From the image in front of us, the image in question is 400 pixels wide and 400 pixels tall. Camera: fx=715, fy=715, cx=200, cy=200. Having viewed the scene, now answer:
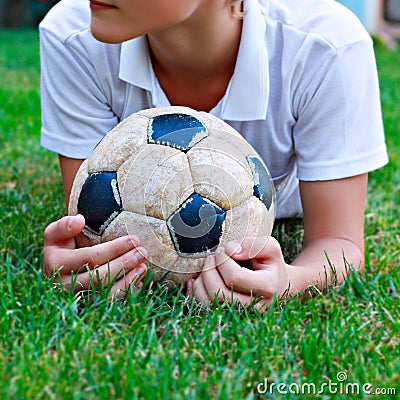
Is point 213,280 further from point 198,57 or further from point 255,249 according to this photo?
point 198,57

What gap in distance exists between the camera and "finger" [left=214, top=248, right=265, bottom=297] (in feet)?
6.28

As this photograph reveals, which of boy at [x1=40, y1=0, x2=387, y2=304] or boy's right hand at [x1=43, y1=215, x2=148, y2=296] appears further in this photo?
boy at [x1=40, y1=0, x2=387, y2=304]

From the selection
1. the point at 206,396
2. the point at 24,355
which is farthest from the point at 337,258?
the point at 24,355


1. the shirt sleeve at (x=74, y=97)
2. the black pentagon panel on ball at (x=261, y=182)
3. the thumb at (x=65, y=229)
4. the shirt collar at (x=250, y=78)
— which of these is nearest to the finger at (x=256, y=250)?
the black pentagon panel on ball at (x=261, y=182)

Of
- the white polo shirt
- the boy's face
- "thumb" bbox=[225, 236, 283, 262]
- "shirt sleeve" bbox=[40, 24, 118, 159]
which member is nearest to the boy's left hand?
"thumb" bbox=[225, 236, 283, 262]

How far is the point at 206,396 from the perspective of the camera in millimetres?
1472

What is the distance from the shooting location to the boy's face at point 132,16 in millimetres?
2066

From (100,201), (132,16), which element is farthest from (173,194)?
(132,16)

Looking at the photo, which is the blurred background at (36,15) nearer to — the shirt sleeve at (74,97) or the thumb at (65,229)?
the shirt sleeve at (74,97)

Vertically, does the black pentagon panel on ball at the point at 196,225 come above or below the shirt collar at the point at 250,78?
below

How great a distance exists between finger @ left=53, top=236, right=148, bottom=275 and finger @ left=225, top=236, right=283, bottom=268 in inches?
9.4

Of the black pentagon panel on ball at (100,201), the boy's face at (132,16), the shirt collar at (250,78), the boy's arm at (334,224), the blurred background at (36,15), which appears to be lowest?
the blurred background at (36,15)

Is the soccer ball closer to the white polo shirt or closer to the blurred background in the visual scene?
the white polo shirt

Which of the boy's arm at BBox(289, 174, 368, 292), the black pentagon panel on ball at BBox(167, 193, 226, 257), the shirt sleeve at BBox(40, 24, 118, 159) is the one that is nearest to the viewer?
the black pentagon panel on ball at BBox(167, 193, 226, 257)
